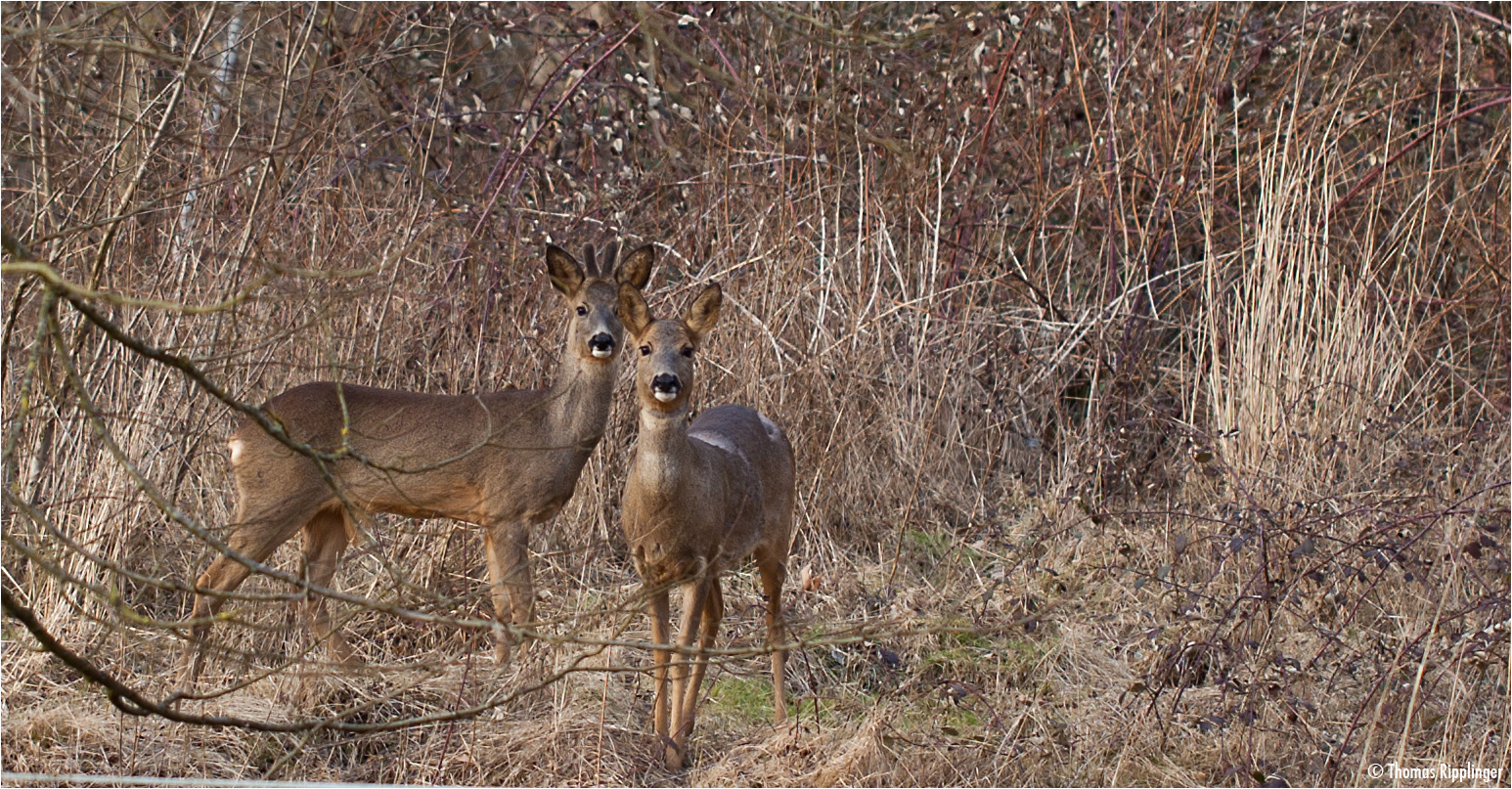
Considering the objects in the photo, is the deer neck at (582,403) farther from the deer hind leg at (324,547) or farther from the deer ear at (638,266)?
the deer hind leg at (324,547)

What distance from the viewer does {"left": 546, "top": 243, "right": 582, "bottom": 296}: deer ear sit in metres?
5.48

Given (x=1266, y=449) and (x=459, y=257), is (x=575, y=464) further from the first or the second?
(x=1266, y=449)

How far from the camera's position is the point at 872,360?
22.8ft

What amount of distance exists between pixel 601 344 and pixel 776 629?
3.91 ft

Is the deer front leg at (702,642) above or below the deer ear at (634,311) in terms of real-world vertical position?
below

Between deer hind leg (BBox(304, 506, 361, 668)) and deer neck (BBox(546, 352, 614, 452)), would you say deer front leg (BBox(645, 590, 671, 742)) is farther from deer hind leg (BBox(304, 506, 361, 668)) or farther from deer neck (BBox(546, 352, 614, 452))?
deer hind leg (BBox(304, 506, 361, 668))

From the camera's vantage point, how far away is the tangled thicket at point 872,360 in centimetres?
464

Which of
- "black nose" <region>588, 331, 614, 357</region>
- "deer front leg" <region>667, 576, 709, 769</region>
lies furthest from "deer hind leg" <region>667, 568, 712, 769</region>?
"black nose" <region>588, 331, 614, 357</region>

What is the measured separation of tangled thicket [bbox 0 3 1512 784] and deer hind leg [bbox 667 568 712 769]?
0.42ft

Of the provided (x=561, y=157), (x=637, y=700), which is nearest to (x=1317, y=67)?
(x=561, y=157)

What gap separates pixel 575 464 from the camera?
562cm

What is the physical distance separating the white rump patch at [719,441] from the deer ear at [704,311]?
37cm

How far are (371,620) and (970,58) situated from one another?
4.54 m

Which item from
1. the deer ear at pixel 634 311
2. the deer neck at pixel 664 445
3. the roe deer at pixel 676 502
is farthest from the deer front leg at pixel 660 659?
the deer ear at pixel 634 311
